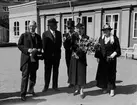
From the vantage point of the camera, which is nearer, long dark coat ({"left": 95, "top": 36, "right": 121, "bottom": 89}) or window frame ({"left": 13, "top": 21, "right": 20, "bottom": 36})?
long dark coat ({"left": 95, "top": 36, "right": 121, "bottom": 89})

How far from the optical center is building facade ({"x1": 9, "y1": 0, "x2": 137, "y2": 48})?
1500cm

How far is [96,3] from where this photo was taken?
1711 cm

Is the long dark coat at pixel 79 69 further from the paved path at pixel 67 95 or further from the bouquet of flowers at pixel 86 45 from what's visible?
the paved path at pixel 67 95

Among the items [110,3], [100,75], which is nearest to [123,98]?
[100,75]

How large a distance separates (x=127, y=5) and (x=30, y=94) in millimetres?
11489

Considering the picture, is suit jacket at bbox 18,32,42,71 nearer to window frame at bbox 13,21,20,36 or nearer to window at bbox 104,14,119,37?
window at bbox 104,14,119,37

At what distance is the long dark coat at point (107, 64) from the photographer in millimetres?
5625

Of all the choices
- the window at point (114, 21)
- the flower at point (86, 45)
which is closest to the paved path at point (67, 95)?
the flower at point (86, 45)

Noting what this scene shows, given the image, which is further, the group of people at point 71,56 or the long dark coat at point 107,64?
the long dark coat at point 107,64

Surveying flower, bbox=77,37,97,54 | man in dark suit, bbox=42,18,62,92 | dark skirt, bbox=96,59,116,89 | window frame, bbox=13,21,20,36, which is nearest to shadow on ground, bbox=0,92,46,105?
man in dark suit, bbox=42,18,62,92

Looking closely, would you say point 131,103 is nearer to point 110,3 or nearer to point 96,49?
point 96,49

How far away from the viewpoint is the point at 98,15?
17016mm

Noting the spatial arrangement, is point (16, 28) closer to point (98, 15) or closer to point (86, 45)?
point (98, 15)

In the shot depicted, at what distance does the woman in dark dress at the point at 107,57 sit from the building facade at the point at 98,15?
652 cm
